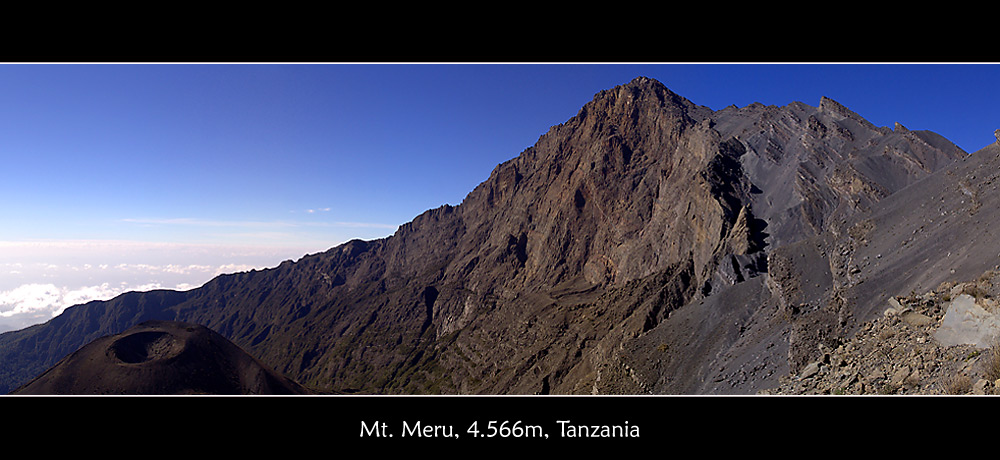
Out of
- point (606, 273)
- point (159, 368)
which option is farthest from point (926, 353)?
point (606, 273)

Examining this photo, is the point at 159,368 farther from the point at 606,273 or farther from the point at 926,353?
the point at 606,273

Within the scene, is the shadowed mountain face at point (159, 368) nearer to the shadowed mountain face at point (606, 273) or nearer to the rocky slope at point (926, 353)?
the shadowed mountain face at point (606, 273)

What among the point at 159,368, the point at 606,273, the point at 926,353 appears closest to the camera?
the point at 926,353

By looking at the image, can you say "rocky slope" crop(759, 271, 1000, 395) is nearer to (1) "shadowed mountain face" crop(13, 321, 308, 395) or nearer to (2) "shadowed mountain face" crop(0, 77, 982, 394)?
(2) "shadowed mountain face" crop(0, 77, 982, 394)

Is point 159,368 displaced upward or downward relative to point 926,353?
downward

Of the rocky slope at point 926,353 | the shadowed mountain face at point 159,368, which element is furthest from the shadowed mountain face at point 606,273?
the shadowed mountain face at point 159,368
